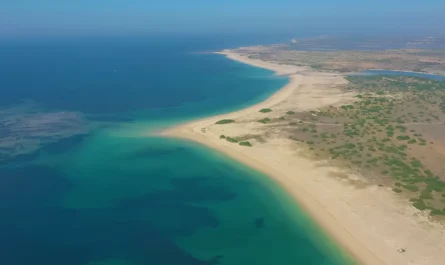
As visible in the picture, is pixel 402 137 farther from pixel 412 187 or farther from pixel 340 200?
pixel 340 200

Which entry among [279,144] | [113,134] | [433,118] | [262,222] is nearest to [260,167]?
[279,144]

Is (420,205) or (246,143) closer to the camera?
(420,205)

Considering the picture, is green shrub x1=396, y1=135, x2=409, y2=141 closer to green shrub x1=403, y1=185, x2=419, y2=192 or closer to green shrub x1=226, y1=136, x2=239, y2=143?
green shrub x1=403, y1=185, x2=419, y2=192

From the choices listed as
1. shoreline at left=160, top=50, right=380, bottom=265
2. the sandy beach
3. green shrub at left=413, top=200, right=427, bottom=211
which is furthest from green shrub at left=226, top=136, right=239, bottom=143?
green shrub at left=413, top=200, right=427, bottom=211

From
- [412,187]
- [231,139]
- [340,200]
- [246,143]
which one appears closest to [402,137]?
[412,187]

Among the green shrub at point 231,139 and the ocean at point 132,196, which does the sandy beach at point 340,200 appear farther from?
the ocean at point 132,196
